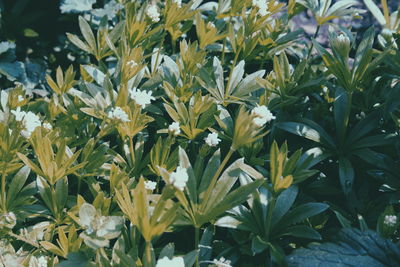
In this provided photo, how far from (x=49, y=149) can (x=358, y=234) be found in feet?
3.98


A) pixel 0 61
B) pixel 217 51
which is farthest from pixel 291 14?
pixel 0 61

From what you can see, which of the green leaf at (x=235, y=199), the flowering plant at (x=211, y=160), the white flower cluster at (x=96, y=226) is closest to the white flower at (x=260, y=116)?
the flowering plant at (x=211, y=160)

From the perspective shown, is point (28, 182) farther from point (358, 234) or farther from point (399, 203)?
point (399, 203)

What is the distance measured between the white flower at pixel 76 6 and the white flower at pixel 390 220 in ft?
7.11

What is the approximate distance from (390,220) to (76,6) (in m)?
2.24

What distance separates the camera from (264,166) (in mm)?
2297

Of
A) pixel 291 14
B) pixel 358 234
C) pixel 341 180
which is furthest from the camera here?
pixel 291 14

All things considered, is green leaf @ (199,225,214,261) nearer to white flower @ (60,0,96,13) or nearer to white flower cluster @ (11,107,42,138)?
white flower cluster @ (11,107,42,138)

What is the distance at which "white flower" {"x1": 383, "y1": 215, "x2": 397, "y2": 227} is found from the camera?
1911mm

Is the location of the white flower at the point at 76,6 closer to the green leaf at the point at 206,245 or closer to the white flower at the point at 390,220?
the green leaf at the point at 206,245

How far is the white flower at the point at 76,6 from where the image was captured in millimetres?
3131

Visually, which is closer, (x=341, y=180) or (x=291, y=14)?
(x=341, y=180)

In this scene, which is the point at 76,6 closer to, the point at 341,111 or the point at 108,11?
the point at 108,11

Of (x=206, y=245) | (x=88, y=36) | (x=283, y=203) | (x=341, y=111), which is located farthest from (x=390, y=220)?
(x=88, y=36)
